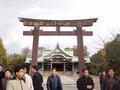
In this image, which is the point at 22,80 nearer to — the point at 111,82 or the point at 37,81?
the point at 111,82

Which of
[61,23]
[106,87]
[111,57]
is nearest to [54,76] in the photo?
[106,87]

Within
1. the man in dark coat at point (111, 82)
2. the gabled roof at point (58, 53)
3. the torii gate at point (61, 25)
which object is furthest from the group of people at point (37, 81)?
the gabled roof at point (58, 53)

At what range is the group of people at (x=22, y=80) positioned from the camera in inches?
297

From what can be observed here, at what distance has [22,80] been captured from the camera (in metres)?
7.68

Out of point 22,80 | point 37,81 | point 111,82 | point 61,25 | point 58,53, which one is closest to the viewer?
point 22,80

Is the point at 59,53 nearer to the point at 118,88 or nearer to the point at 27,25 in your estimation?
the point at 27,25

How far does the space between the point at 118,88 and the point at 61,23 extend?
21624mm

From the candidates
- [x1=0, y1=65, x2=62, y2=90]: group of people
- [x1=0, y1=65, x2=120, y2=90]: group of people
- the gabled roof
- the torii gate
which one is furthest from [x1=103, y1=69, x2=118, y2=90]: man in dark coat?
the gabled roof

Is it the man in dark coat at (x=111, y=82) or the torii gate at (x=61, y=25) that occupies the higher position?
the torii gate at (x=61, y=25)

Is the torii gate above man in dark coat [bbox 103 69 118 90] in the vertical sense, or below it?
above

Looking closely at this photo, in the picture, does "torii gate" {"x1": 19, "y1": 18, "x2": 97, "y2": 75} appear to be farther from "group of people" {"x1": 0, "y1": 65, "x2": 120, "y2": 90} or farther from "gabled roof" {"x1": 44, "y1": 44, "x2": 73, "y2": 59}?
"gabled roof" {"x1": 44, "y1": 44, "x2": 73, "y2": 59}

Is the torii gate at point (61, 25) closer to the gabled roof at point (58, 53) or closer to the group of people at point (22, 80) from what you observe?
the group of people at point (22, 80)

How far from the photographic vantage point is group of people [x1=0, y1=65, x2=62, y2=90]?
7551 mm

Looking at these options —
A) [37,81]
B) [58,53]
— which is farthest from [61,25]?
[58,53]
